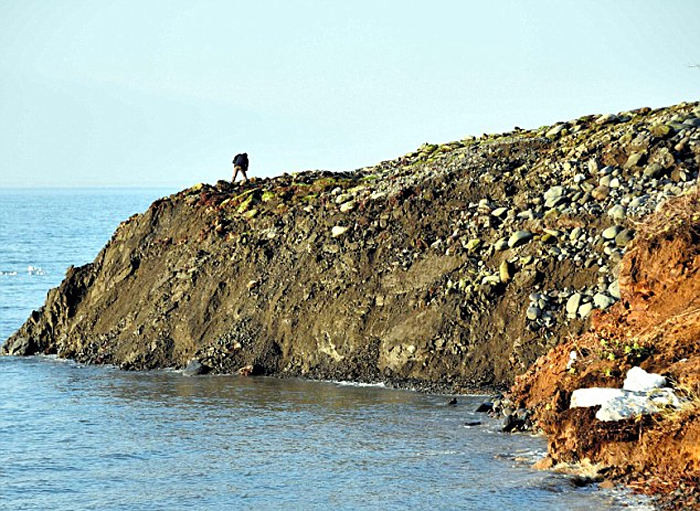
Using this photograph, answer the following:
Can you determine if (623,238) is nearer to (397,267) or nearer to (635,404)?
(397,267)

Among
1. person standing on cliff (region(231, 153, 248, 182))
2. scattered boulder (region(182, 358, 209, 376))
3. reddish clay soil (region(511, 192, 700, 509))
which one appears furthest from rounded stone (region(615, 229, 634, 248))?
person standing on cliff (region(231, 153, 248, 182))

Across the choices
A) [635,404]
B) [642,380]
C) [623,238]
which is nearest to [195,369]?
[623,238]

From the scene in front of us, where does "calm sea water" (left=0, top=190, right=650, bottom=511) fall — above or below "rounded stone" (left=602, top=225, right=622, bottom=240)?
below

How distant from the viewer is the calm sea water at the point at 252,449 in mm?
14109

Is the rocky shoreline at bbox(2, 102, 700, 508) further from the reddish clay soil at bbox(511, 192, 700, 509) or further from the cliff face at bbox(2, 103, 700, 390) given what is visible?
the reddish clay soil at bbox(511, 192, 700, 509)

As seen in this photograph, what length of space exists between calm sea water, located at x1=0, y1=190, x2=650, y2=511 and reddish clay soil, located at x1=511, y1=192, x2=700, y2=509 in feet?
1.90

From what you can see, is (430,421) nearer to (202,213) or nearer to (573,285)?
(573,285)

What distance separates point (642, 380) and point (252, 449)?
21.3ft

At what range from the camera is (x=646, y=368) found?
15.4 metres

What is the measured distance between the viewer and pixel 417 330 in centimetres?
2234

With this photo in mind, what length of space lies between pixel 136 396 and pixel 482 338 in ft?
24.8

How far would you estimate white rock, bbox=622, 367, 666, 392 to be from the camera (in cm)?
1454

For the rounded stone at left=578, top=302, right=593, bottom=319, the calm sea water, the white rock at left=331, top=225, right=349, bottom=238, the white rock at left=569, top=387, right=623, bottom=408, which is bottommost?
the calm sea water

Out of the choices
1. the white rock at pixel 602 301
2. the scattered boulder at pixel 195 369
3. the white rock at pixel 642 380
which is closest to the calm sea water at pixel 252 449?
the scattered boulder at pixel 195 369
